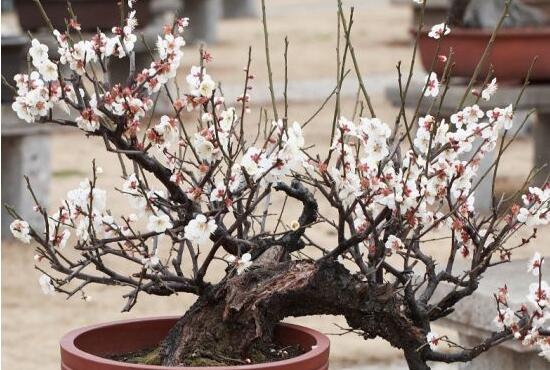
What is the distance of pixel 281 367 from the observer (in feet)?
8.13

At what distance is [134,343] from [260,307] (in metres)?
0.33

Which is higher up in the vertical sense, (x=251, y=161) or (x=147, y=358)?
(x=251, y=161)

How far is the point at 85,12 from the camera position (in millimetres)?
10070

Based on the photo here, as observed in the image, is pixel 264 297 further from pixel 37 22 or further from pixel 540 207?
pixel 37 22

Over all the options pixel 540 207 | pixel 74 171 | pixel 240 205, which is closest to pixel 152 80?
pixel 240 205

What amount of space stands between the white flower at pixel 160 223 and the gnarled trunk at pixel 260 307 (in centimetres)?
22

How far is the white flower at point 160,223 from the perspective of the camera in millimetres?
2531

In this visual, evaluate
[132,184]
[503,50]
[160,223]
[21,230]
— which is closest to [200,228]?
[160,223]

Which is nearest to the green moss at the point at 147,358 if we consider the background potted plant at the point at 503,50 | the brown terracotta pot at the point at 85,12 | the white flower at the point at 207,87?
the white flower at the point at 207,87

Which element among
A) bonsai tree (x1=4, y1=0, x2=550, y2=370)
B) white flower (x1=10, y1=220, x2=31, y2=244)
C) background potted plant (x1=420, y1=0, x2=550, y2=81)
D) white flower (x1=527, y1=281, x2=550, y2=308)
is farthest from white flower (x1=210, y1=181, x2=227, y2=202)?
background potted plant (x1=420, y1=0, x2=550, y2=81)

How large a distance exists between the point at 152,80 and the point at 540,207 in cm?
84

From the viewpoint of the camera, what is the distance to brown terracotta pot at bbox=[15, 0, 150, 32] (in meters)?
10.00

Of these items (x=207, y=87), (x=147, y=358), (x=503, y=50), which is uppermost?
(x=503, y=50)

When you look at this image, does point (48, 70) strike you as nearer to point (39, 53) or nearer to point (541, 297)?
point (39, 53)
